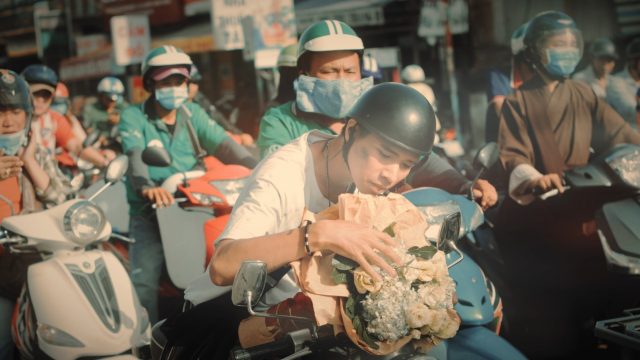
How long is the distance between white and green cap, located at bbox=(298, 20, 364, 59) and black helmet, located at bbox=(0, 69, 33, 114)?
1482 mm

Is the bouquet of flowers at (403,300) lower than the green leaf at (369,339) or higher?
higher

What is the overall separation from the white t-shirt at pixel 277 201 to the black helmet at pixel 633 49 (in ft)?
17.3

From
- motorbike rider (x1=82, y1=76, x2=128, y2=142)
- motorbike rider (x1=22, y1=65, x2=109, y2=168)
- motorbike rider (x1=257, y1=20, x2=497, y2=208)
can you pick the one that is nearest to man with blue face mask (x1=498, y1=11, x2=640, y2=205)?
motorbike rider (x1=257, y1=20, x2=497, y2=208)

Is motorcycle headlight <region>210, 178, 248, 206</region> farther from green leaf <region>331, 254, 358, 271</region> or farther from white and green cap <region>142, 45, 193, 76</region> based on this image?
green leaf <region>331, 254, 358, 271</region>

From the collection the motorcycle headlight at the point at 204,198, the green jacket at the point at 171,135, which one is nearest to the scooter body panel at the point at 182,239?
the motorcycle headlight at the point at 204,198

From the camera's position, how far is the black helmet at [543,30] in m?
3.84

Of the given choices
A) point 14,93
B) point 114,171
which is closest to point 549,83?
point 114,171

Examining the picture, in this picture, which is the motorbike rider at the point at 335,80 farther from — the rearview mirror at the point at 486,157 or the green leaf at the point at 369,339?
the green leaf at the point at 369,339

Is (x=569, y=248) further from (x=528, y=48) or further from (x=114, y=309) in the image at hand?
(x=114, y=309)

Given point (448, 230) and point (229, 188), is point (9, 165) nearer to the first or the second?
point (229, 188)

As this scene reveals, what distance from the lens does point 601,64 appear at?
21.9 ft

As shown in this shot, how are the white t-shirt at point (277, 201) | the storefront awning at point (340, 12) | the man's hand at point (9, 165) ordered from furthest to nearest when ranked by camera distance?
the storefront awning at point (340, 12), the man's hand at point (9, 165), the white t-shirt at point (277, 201)

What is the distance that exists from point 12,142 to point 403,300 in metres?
2.57

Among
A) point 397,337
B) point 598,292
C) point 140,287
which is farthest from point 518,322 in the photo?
point 397,337
